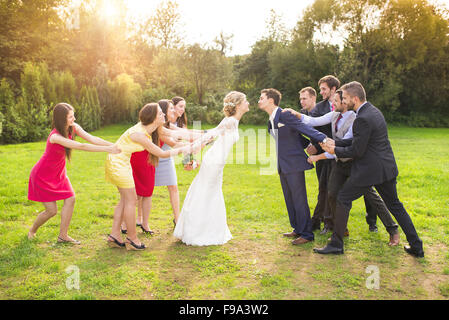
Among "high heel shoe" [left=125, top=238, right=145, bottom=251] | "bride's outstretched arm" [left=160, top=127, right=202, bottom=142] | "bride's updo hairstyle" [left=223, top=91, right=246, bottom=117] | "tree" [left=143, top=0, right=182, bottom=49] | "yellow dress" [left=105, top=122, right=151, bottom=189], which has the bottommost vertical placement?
"high heel shoe" [left=125, top=238, right=145, bottom=251]

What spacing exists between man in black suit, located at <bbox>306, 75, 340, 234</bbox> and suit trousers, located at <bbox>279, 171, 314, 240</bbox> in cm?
59

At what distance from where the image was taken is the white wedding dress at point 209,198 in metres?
5.58

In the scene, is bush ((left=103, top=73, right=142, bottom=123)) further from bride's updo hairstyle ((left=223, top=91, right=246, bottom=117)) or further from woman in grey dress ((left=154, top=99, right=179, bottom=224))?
bride's updo hairstyle ((left=223, top=91, right=246, bottom=117))

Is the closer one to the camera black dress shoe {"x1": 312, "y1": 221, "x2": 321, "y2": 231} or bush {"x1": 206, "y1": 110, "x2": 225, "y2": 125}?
black dress shoe {"x1": 312, "y1": 221, "x2": 321, "y2": 231}

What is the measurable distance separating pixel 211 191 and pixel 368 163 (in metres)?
2.32

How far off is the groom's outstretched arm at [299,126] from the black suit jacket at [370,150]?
499mm

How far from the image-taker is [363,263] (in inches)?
195

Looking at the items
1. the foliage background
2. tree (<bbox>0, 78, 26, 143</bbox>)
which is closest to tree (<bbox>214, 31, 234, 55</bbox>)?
the foliage background

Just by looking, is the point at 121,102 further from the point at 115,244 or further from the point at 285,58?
the point at 115,244

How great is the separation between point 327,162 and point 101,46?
1387 inches

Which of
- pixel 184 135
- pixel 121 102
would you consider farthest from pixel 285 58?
pixel 184 135

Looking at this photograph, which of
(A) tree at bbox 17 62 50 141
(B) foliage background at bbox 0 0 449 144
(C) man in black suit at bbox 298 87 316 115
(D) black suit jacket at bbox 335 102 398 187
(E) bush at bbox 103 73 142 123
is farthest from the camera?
(B) foliage background at bbox 0 0 449 144

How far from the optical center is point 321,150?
6.18m

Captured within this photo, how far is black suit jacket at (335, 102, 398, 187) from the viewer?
484 centimetres
